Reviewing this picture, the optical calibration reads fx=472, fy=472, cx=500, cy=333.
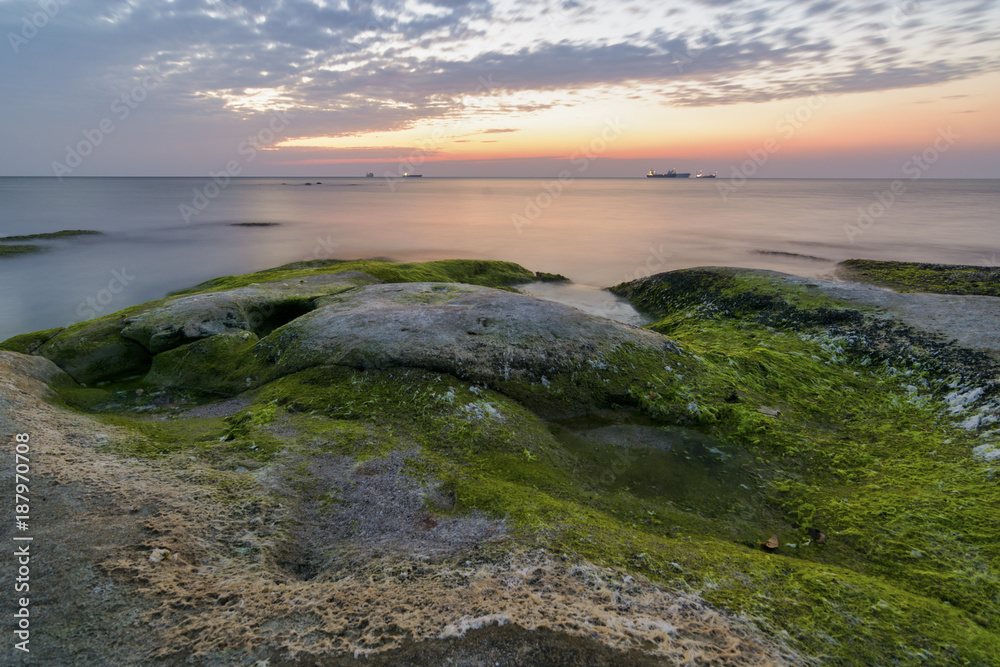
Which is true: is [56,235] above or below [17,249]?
above

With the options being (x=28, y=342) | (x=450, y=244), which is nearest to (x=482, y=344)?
(x=28, y=342)

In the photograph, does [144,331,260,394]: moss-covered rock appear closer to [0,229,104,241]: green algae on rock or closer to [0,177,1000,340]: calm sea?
[0,177,1000,340]: calm sea

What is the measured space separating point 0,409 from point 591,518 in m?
11.1

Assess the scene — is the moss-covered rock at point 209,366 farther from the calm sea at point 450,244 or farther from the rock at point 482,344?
the calm sea at point 450,244

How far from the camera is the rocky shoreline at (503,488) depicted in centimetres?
536

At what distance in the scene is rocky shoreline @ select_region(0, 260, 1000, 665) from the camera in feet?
17.6

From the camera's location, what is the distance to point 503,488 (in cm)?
854

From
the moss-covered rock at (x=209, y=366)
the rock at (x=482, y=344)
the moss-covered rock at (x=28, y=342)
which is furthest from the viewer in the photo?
the moss-covered rock at (x=28, y=342)

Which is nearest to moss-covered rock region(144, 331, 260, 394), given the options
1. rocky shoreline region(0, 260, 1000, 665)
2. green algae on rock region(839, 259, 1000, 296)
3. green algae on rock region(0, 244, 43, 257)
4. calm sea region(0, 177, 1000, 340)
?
rocky shoreline region(0, 260, 1000, 665)

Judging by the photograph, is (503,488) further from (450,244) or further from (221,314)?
(450,244)

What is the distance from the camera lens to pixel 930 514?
8.47 m

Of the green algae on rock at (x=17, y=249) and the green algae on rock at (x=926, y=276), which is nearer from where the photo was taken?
the green algae on rock at (x=926, y=276)

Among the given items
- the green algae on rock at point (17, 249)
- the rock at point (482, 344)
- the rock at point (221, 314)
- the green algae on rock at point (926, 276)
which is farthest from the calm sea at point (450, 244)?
the rock at point (482, 344)

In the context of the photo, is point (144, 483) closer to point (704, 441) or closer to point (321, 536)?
point (321, 536)
